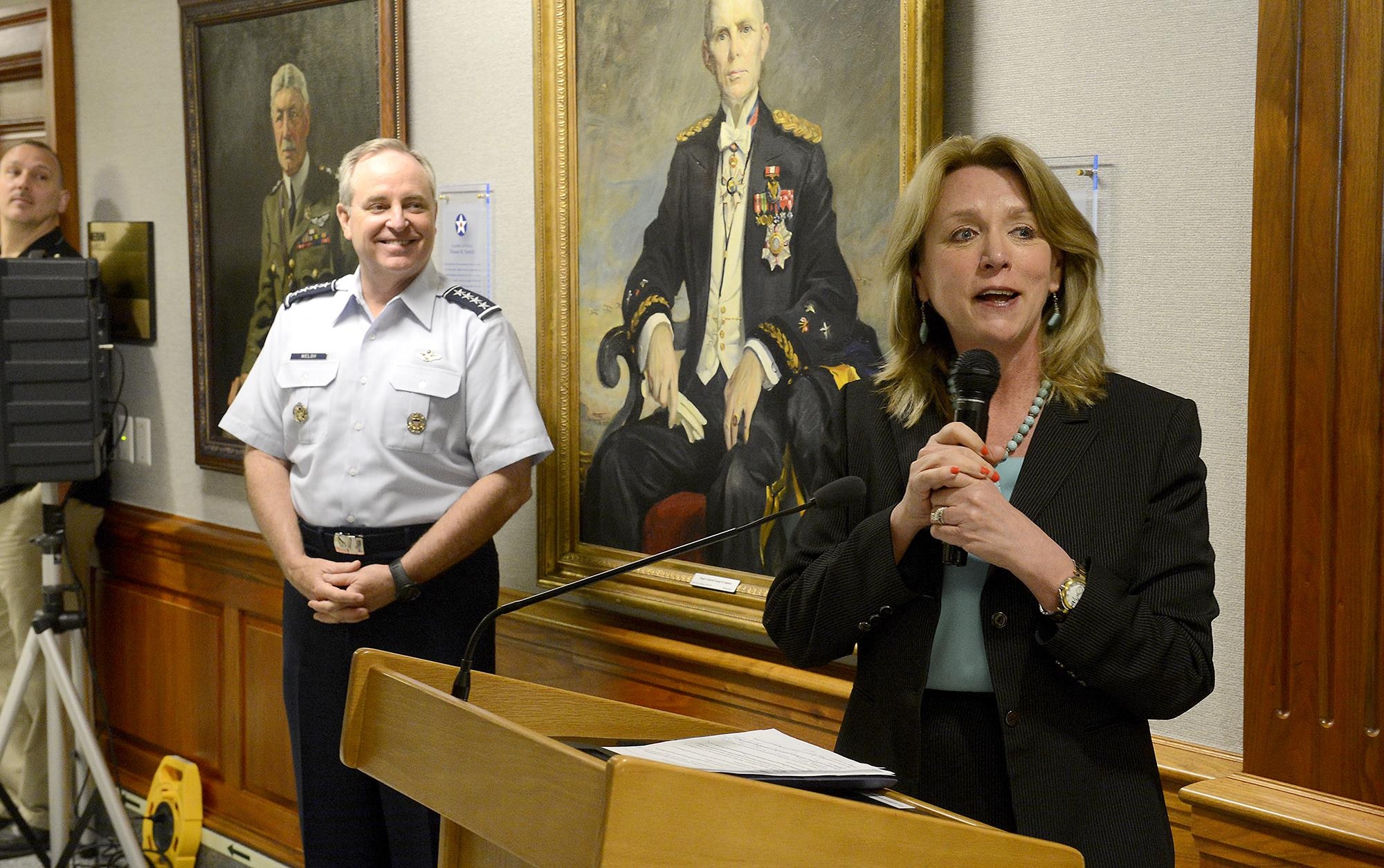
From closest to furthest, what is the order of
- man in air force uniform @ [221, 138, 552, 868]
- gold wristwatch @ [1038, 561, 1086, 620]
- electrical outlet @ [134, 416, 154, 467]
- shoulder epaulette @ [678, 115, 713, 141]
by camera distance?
gold wristwatch @ [1038, 561, 1086, 620] → shoulder epaulette @ [678, 115, 713, 141] → man in air force uniform @ [221, 138, 552, 868] → electrical outlet @ [134, 416, 154, 467]

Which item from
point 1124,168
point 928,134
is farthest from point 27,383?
point 1124,168

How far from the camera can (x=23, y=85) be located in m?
4.59

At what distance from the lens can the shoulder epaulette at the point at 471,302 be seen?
276 cm

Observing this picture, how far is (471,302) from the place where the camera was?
9.13 ft

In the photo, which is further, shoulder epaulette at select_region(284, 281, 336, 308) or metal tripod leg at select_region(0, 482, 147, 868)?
metal tripod leg at select_region(0, 482, 147, 868)

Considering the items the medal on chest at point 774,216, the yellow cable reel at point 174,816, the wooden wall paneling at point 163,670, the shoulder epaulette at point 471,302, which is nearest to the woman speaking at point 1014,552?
the medal on chest at point 774,216

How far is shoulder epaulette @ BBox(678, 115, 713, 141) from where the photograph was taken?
2.54 meters

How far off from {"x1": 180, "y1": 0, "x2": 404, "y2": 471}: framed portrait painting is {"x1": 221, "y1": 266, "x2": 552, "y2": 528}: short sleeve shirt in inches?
25.7

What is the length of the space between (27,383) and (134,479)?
0.97m

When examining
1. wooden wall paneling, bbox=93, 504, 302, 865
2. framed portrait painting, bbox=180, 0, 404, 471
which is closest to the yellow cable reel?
wooden wall paneling, bbox=93, 504, 302, 865

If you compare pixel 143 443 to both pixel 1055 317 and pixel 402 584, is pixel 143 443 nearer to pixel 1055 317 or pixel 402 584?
pixel 402 584

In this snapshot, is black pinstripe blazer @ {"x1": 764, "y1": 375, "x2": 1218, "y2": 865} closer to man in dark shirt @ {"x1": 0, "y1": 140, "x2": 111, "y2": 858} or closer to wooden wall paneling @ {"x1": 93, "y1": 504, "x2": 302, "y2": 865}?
wooden wall paneling @ {"x1": 93, "y1": 504, "x2": 302, "y2": 865}

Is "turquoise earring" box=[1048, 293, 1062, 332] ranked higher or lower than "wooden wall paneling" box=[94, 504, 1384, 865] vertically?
higher

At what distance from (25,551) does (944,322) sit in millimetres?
3346
